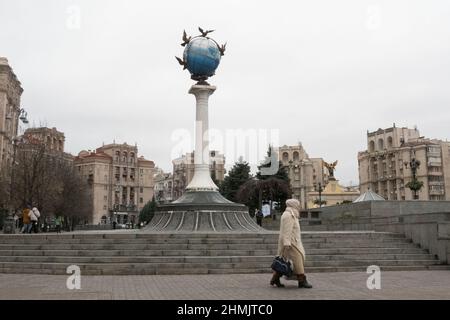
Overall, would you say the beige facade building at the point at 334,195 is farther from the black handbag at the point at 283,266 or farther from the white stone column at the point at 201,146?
the black handbag at the point at 283,266

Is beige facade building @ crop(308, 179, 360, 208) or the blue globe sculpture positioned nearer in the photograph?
the blue globe sculpture

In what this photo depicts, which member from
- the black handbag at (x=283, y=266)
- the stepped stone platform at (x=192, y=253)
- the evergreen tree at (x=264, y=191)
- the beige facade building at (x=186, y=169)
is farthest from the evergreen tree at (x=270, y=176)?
the black handbag at (x=283, y=266)

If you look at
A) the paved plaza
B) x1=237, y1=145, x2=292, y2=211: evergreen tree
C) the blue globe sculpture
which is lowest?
the paved plaza

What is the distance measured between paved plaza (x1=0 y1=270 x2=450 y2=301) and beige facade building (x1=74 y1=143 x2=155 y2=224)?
93286mm

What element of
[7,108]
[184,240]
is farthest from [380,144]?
[184,240]

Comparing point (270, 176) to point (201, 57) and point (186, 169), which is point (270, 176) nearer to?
point (201, 57)

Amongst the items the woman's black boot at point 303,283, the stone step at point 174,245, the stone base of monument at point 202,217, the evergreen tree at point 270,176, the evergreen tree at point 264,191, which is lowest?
the woman's black boot at point 303,283

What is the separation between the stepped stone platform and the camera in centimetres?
1323

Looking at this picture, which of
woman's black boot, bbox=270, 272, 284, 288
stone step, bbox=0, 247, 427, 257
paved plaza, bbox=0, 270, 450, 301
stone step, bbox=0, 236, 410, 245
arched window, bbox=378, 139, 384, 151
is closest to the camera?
paved plaza, bbox=0, 270, 450, 301

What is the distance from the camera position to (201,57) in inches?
951

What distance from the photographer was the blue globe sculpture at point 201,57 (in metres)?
24.1

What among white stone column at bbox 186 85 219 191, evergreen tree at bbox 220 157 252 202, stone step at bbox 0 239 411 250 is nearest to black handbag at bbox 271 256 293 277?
stone step at bbox 0 239 411 250

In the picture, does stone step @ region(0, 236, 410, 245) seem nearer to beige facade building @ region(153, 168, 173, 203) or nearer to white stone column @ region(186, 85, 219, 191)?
white stone column @ region(186, 85, 219, 191)

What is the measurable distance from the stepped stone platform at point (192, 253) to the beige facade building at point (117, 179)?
89.3m
